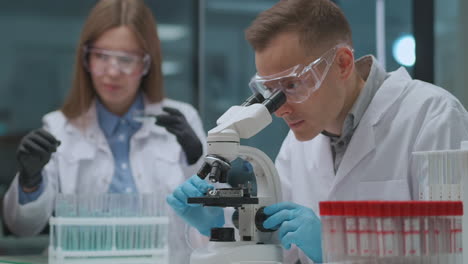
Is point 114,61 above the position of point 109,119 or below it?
above

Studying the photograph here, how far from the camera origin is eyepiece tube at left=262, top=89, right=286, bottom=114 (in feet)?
5.77

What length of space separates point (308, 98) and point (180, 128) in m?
1.11

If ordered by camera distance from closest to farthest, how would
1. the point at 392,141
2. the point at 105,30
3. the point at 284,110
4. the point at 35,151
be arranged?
the point at 284,110 → the point at 392,141 → the point at 35,151 → the point at 105,30

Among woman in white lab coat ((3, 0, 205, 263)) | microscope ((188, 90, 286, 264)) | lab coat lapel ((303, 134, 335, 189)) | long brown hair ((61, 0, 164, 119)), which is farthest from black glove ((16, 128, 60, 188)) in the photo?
microscope ((188, 90, 286, 264))

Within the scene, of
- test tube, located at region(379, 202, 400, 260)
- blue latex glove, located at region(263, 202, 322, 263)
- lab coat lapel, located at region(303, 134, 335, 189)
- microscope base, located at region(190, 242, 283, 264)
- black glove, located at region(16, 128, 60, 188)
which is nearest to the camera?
test tube, located at region(379, 202, 400, 260)

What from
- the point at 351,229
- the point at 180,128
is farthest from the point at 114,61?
the point at 351,229

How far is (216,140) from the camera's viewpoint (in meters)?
1.63

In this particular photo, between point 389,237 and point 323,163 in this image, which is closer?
point 389,237

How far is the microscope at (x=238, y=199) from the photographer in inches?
62.7

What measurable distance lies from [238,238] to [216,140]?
0.27 metres

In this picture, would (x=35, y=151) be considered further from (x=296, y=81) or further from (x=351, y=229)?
(x=351, y=229)

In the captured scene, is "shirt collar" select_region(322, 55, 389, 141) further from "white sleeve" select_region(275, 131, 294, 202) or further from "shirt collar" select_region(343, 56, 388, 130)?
"white sleeve" select_region(275, 131, 294, 202)

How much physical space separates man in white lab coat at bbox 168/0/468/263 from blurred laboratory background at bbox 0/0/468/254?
1.76m

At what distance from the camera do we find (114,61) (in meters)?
3.05
